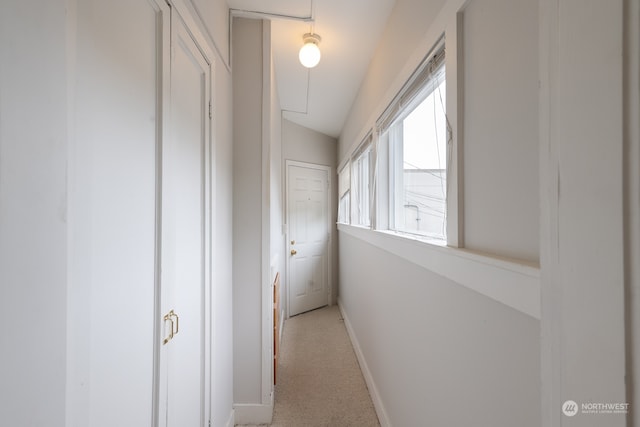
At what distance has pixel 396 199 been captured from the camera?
1.77 metres

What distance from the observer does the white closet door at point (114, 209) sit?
543mm

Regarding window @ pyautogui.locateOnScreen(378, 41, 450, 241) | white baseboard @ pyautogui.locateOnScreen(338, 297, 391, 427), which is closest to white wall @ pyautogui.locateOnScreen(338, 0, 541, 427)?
window @ pyautogui.locateOnScreen(378, 41, 450, 241)

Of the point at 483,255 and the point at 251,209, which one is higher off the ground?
the point at 251,209

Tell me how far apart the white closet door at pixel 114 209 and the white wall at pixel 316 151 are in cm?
262

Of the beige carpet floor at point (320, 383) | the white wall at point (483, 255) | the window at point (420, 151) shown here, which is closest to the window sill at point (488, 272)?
the white wall at point (483, 255)

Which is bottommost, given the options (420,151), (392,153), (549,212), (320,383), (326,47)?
(320,383)

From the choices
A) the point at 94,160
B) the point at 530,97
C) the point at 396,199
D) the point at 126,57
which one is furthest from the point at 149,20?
the point at 396,199

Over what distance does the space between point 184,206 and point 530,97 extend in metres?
1.18

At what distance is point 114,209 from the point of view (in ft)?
2.14

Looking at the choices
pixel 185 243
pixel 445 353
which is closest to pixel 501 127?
pixel 445 353

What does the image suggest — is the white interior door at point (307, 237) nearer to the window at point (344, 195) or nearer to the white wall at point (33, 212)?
the window at point (344, 195)

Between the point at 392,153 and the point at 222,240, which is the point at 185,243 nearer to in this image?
the point at 222,240

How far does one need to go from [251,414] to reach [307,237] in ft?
7.47

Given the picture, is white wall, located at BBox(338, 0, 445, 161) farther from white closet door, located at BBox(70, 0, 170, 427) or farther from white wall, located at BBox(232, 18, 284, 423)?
white closet door, located at BBox(70, 0, 170, 427)
